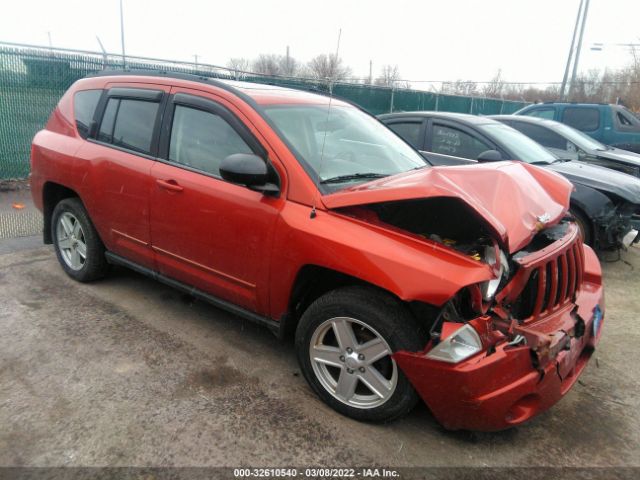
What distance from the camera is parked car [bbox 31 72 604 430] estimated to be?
2.33m

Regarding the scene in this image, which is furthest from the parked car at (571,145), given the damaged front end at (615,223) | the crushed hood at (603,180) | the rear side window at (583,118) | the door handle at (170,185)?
the door handle at (170,185)

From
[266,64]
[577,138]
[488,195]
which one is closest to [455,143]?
[577,138]

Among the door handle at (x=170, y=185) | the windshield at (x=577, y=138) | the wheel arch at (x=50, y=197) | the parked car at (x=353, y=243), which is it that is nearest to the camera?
the parked car at (x=353, y=243)

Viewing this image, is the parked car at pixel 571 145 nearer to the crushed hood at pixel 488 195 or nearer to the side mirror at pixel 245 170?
the crushed hood at pixel 488 195

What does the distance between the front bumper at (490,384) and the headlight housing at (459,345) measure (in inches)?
1.1

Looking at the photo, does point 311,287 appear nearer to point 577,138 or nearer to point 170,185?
point 170,185

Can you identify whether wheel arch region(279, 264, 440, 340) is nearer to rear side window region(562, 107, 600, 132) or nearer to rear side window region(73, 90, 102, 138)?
rear side window region(73, 90, 102, 138)

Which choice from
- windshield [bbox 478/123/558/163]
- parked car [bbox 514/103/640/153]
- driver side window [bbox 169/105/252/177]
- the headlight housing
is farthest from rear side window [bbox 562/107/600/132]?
the headlight housing

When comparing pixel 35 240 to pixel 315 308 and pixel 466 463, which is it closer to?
pixel 315 308

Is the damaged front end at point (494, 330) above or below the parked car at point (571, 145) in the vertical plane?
below

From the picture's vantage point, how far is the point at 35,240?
5.55 meters

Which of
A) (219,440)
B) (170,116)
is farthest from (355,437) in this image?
(170,116)

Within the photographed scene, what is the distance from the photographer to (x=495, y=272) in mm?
2369

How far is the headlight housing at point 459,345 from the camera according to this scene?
7.41 feet
